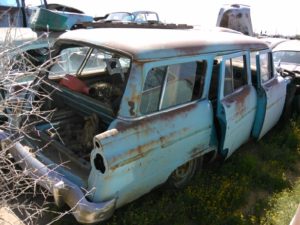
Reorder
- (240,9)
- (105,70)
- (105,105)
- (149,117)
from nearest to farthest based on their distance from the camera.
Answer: (149,117) → (105,105) → (105,70) → (240,9)

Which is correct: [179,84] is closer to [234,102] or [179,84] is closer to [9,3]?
[234,102]

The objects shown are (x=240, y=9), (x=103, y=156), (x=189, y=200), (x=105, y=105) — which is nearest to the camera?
(x=103, y=156)

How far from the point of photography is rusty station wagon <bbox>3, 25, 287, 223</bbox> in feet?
10.2

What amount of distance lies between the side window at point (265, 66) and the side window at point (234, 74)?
521mm

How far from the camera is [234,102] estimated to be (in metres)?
4.30

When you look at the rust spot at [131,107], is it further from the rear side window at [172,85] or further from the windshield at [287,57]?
the windshield at [287,57]

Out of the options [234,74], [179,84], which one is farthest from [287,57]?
[179,84]

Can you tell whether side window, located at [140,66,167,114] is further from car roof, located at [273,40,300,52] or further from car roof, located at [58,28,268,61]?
car roof, located at [273,40,300,52]

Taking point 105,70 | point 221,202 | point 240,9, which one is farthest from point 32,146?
point 240,9

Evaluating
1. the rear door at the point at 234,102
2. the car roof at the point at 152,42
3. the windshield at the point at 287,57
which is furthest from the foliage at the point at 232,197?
the windshield at the point at 287,57

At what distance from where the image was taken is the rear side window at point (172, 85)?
341 cm

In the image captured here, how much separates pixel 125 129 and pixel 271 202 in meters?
2.25

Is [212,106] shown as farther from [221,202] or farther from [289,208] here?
[289,208]

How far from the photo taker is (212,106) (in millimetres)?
4152
